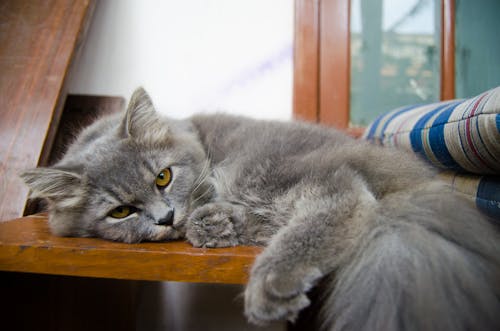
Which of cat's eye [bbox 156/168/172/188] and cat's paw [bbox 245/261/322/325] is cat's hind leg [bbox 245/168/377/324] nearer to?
cat's paw [bbox 245/261/322/325]

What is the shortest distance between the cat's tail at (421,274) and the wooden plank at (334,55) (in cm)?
125

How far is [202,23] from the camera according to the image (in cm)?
205

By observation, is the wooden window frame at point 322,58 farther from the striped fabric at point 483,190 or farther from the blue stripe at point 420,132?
the striped fabric at point 483,190

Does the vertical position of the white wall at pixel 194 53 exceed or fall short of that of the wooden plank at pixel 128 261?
it exceeds it

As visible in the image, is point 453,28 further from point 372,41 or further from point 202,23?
point 202,23

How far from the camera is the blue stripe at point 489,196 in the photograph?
3.45 ft

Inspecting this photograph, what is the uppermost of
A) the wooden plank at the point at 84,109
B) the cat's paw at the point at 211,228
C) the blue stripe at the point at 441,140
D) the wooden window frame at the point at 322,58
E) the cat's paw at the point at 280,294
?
the wooden window frame at the point at 322,58

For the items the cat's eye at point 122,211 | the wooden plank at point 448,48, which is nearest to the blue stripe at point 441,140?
the wooden plank at point 448,48

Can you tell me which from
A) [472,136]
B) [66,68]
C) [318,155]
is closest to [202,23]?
[66,68]

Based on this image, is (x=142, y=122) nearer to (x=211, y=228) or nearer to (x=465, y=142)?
(x=211, y=228)

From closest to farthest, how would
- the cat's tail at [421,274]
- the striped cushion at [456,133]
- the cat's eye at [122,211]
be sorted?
the cat's tail at [421,274], the striped cushion at [456,133], the cat's eye at [122,211]

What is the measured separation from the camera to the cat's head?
1.09m

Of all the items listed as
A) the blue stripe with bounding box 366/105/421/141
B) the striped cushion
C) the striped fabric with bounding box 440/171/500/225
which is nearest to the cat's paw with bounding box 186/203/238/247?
the striped fabric with bounding box 440/171/500/225

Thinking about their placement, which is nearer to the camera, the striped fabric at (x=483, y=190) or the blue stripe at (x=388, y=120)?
the striped fabric at (x=483, y=190)
